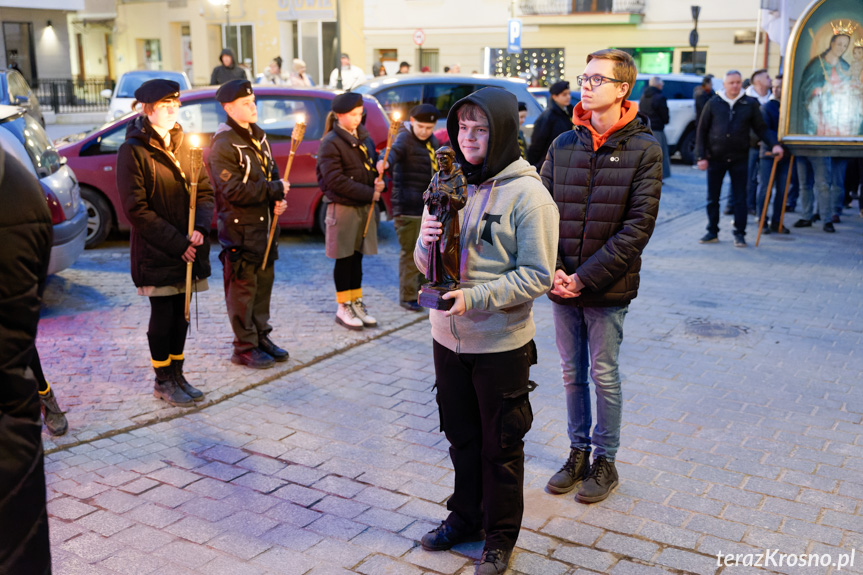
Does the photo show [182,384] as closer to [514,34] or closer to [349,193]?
[349,193]

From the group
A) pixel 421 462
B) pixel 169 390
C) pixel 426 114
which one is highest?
pixel 426 114

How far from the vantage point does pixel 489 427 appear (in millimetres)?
3555

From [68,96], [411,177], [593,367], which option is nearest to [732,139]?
[411,177]

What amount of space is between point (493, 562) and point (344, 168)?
421 centimetres

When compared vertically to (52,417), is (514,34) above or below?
above

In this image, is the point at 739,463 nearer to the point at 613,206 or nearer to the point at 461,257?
the point at 613,206

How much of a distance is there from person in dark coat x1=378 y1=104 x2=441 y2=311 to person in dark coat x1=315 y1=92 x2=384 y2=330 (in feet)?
1.05

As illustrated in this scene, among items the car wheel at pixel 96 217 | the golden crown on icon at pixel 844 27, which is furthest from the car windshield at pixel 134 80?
the golden crown on icon at pixel 844 27

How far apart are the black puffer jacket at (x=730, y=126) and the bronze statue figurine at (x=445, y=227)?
761cm

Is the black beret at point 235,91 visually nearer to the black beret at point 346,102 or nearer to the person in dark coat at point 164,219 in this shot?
the person in dark coat at point 164,219

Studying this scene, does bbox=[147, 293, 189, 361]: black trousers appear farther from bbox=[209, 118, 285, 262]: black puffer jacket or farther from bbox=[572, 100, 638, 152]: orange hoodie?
bbox=[572, 100, 638, 152]: orange hoodie

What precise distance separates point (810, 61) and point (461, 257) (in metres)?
7.98

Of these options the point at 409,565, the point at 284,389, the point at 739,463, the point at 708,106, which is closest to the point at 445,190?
the point at 409,565

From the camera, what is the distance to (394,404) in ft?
18.2
